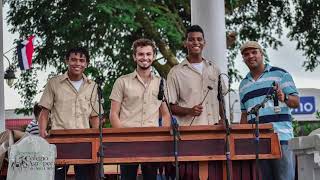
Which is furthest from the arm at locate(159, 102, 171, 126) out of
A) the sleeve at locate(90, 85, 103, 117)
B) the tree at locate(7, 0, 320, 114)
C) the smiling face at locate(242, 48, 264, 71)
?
the tree at locate(7, 0, 320, 114)

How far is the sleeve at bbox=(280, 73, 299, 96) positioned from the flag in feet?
34.2

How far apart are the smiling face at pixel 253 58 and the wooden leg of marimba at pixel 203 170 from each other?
1089 mm

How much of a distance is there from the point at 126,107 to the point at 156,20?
933 centimetres

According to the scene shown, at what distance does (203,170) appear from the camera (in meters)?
5.84

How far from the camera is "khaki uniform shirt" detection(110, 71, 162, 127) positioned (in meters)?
6.23

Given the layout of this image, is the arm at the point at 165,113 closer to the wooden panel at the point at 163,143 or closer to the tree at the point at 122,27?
the wooden panel at the point at 163,143

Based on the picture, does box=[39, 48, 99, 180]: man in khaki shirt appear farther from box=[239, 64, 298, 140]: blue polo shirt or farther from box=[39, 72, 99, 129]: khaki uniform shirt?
box=[239, 64, 298, 140]: blue polo shirt

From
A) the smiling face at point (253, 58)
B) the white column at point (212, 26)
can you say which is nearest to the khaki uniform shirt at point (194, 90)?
the smiling face at point (253, 58)

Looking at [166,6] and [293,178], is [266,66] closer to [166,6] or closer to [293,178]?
[293,178]

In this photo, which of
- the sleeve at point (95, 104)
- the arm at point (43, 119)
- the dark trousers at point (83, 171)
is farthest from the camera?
the sleeve at point (95, 104)

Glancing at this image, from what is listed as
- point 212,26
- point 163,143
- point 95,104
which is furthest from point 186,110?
point 212,26

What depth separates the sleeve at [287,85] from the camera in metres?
6.29

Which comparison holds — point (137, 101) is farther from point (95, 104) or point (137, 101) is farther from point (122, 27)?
point (122, 27)

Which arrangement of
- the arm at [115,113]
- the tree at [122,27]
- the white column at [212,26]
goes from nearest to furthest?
1. the arm at [115,113]
2. the white column at [212,26]
3. the tree at [122,27]
